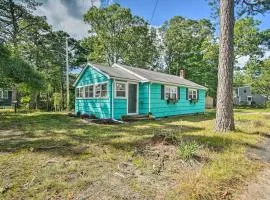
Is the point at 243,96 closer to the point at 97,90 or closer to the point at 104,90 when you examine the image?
the point at 97,90

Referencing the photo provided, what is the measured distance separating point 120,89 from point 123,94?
0.36 metres

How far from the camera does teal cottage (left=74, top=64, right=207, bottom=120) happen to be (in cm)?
1330

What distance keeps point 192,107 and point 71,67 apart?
1991cm

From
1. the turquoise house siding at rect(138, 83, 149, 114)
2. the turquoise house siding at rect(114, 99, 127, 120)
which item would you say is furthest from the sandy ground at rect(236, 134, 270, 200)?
the turquoise house siding at rect(138, 83, 149, 114)

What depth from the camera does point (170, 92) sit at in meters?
16.6

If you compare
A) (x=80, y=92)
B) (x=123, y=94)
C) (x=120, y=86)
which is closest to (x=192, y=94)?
(x=123, y=94)

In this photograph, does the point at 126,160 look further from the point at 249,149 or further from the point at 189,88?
the point at 189,88

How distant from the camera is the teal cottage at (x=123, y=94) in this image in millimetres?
13305

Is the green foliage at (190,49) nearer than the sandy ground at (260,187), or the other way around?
the sandy ground at (260,187)

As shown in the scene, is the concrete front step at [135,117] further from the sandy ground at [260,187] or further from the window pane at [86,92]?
the sandy ground at [260,187]

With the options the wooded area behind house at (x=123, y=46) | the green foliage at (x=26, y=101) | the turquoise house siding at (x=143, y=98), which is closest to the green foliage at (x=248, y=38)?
the wooded area behind house at (x=123, y=46)

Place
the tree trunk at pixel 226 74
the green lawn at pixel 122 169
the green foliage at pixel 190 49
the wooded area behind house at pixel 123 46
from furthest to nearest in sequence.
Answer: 1. the green foliage at pixel 190 49
2. the wooded area behind house at pixel 123 46
3. the tree trunk at pixel 226 74
4. the green lawn at pixel 122 169

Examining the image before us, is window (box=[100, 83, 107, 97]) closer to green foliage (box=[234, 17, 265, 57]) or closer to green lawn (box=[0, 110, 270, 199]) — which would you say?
green lawn (box=[0, 110, 270, 199])

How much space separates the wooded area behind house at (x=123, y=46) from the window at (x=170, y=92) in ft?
35.6
